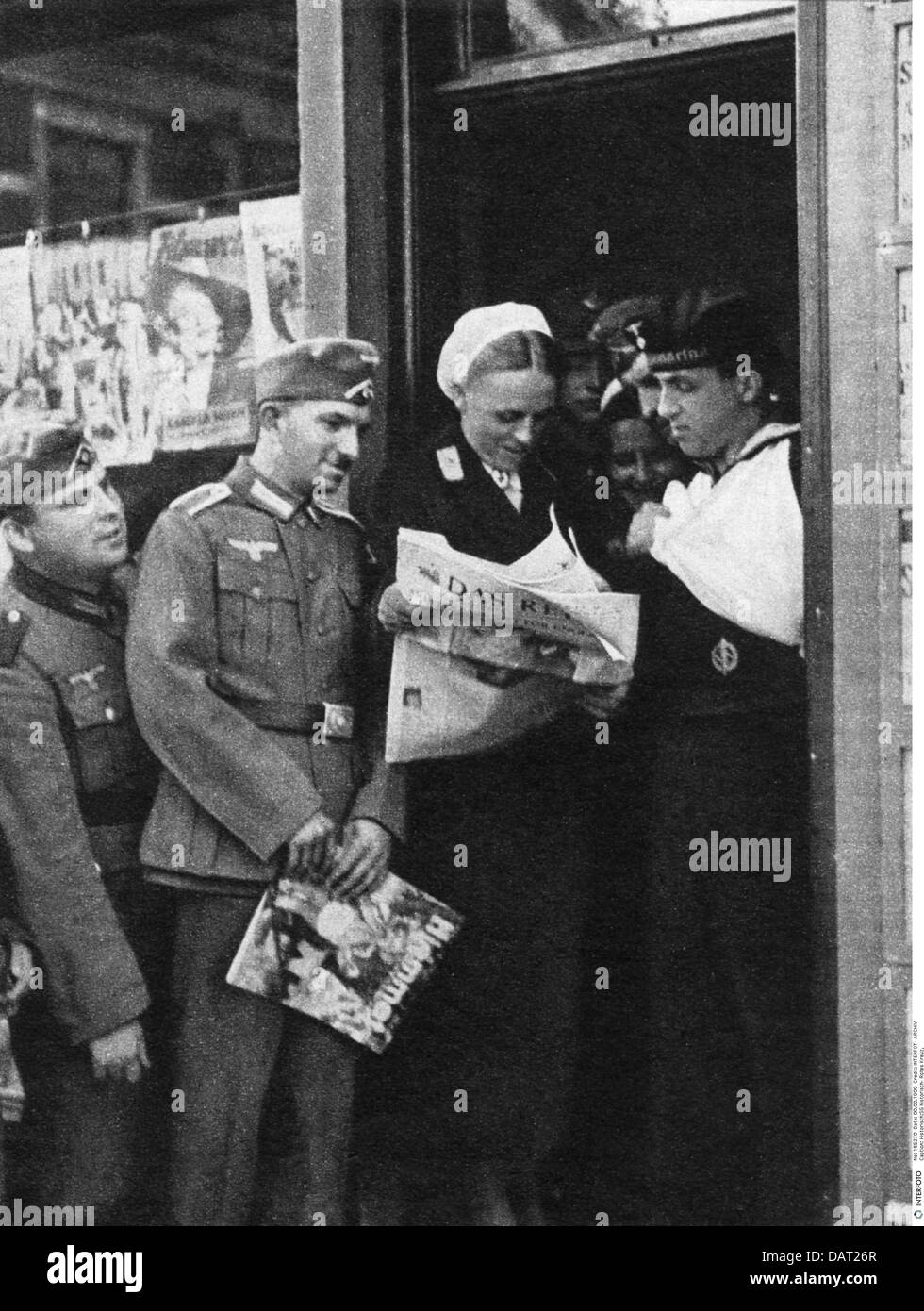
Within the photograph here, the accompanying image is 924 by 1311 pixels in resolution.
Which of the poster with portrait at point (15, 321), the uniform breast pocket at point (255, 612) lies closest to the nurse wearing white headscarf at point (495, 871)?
the uniform breast pocket at point (255, 612)

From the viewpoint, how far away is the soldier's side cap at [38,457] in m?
4.43

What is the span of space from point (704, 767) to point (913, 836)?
504 millimetres

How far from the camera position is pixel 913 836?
4.05 m

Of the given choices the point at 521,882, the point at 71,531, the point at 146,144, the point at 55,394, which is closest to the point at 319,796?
the point at 521,882

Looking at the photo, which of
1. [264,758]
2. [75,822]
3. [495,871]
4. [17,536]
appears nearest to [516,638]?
[495,871]

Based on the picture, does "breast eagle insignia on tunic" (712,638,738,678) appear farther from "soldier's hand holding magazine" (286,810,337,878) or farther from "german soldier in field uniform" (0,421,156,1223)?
"german soldier in field uniform" (0,421,156,1223)

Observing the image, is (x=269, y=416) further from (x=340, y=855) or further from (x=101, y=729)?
(x=340, y=855)

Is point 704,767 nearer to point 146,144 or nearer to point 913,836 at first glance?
point 913,836

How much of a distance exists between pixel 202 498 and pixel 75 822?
0.86 m

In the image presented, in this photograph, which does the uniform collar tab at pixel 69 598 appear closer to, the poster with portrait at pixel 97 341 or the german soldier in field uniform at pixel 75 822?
the german soldier in field uniform at pixel 75 822

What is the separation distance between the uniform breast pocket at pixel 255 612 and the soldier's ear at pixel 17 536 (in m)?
0.51

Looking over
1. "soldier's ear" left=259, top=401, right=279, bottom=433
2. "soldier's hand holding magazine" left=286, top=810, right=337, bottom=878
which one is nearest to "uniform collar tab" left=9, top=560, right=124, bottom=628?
"soldier's ear" left=259, top=401, right=279, bottom=433

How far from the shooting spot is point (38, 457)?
4445 millimetres

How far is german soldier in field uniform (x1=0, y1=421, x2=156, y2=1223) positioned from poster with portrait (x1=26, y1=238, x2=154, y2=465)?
0.09 meters
